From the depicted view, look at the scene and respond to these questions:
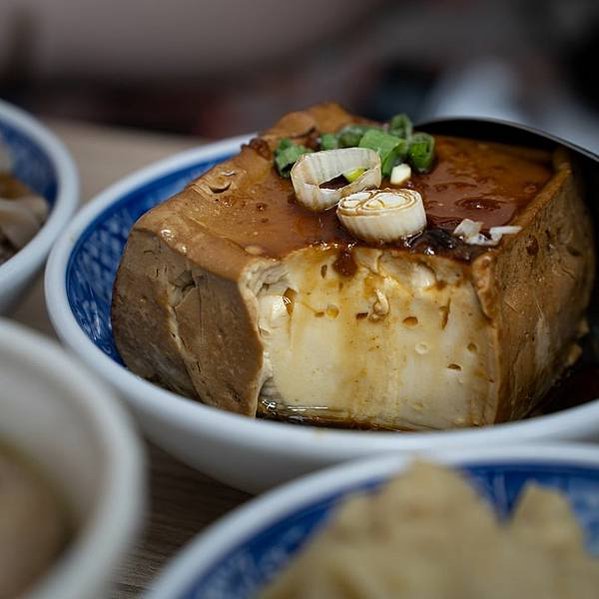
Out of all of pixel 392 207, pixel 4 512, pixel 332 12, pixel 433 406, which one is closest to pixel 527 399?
pixel 433 406

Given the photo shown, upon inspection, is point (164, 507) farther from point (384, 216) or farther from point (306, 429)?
point (384, 216)

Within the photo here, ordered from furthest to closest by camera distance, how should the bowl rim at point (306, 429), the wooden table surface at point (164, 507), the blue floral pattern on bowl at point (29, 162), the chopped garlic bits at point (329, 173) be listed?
the blue floral pattern on bowl at point (29, 162), the chopped garlic bits at point (329, 173), the wooden table surface at point (164, 507), the bowl rim at point (306, 429)

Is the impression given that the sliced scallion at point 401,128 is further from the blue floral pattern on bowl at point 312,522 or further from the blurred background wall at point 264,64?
the blurred background wall at point 264,64

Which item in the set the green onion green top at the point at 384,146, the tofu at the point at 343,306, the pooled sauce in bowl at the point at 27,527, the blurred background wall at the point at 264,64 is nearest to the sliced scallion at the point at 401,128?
the green onion green top at the point at 384,146

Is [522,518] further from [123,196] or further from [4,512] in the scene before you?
[123,196]

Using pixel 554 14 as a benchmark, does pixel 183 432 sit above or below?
above

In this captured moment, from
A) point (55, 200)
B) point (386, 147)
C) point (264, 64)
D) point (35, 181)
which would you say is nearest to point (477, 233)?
point (386, 147)
